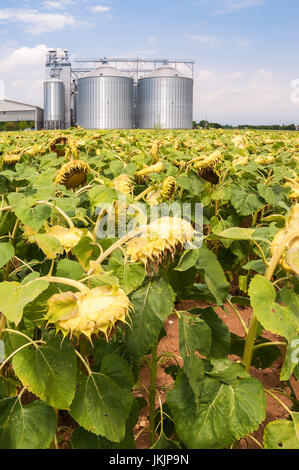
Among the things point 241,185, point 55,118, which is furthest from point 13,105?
point 241,185

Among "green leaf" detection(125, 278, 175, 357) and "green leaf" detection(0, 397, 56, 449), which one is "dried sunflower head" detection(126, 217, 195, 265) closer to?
Result: "green leaf" detection(125, 278, 175, 357)

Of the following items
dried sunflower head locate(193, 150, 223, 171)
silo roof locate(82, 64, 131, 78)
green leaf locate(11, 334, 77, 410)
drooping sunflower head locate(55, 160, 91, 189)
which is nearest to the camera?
green leaf locate(11, 334, 77, 410)

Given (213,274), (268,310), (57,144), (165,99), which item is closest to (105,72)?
(165,99)

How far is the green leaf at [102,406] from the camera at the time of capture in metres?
1.38

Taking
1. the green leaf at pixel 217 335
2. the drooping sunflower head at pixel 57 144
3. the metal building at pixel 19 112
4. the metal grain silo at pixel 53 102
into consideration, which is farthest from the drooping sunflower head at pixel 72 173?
the metal building at pixel 19 112

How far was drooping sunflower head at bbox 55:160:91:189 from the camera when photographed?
2.30m

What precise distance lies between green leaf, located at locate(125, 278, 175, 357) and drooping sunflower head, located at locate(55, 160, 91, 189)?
105 centimetres

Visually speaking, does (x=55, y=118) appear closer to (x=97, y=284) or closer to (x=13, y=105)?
(x=13, y=105)

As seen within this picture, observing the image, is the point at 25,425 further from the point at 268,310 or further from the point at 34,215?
the point at 268,310

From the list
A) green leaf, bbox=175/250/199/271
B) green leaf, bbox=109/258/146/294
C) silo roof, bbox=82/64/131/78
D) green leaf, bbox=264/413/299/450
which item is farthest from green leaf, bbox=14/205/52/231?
silo roof, bbox=82/64/131/78

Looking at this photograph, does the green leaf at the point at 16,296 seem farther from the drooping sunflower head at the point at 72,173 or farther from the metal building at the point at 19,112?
the metal building at the point at 19,112

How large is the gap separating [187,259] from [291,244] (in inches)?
13.0

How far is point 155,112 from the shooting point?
5872cm

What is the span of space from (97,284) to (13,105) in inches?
2618
